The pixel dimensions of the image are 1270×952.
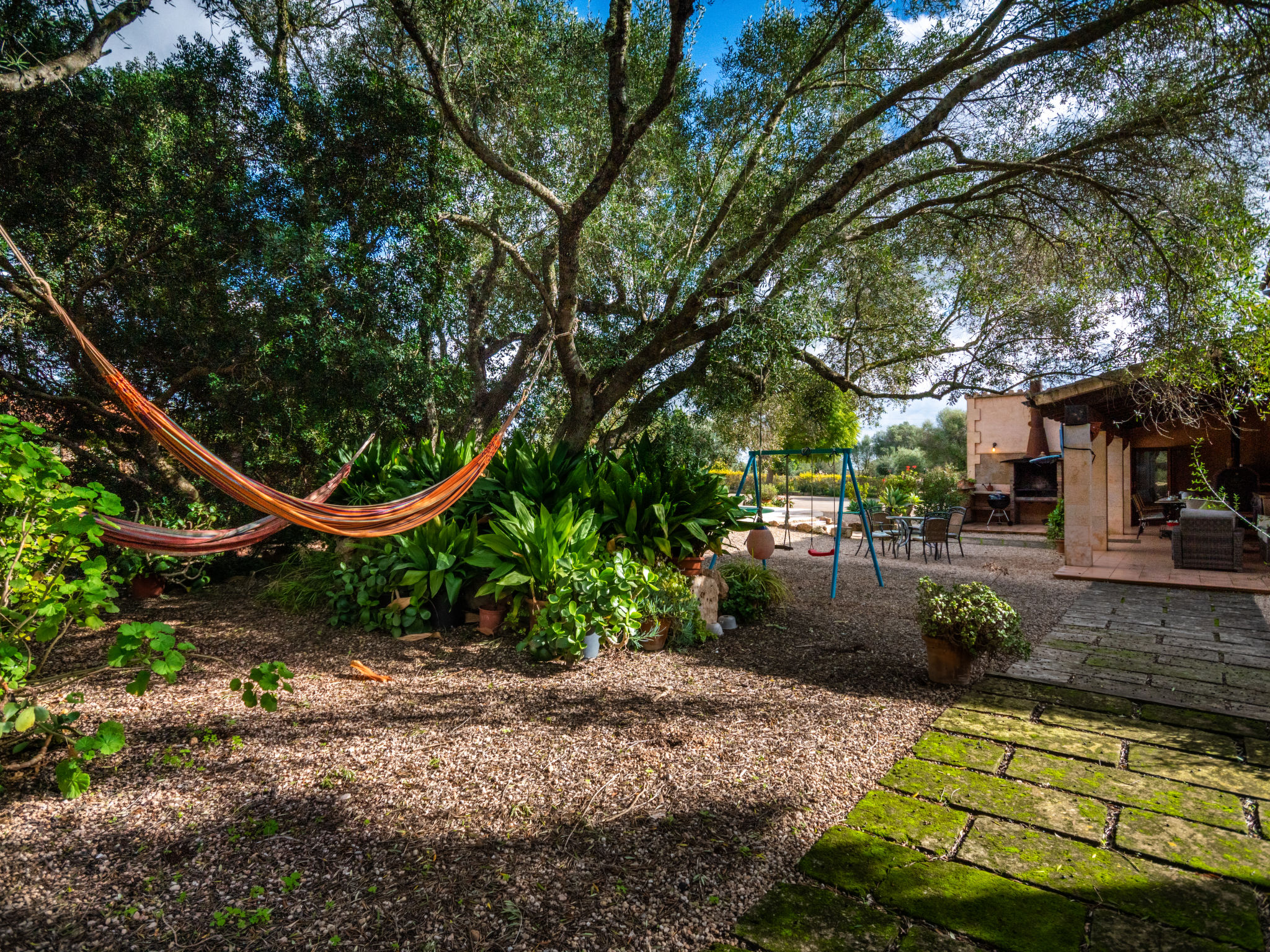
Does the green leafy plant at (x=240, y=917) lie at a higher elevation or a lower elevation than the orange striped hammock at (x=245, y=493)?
lower

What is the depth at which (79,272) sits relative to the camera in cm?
500

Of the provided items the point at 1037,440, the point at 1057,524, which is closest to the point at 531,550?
the point at 1057,524

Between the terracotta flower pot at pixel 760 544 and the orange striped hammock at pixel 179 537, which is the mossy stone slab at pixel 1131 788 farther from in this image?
the orange striped hammock at pixel 179 537

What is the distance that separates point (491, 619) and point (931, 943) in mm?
2965

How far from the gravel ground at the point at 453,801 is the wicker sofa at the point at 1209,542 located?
533 cm

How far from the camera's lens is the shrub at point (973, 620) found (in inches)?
119

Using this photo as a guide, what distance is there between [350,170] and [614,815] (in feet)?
16.6

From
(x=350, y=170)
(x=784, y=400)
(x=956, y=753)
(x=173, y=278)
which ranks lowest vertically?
(x=956, y=753)

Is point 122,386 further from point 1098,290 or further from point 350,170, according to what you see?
point 1098,290

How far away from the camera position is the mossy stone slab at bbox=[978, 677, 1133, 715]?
2.89 meters

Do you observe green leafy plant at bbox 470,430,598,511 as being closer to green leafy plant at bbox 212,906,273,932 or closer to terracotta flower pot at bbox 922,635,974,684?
terracotta flower pot at bbox 922,635,974,684

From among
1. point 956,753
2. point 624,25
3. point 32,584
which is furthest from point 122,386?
point 956,753

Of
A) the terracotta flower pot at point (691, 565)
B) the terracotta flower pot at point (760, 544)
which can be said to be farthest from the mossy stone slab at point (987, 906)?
the terracotta flower pot at point (760, 544)

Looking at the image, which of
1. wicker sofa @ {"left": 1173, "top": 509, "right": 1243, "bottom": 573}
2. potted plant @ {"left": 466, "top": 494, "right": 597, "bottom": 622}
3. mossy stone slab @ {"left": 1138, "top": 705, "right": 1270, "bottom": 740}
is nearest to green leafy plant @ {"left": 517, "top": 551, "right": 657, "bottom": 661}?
potted plant @ {"left": 466, "top": 494, "right": 597, "bottom": 622}
